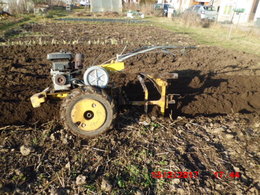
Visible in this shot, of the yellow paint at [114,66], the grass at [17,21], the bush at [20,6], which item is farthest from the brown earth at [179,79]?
the bush at [20,6]

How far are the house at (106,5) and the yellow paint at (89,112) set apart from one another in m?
33.0

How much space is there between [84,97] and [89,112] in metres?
0.29

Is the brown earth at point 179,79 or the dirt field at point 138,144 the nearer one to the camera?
the dirt field at point 138,144

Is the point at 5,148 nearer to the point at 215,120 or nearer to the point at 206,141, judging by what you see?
the point at 206,141

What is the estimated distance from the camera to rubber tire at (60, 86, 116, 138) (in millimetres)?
3691

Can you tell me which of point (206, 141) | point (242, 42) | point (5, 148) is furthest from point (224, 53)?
point (5, 148)

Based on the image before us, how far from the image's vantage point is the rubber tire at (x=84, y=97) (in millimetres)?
3691

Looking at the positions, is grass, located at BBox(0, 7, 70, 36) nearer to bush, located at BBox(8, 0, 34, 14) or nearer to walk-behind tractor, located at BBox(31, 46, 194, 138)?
bush, located at BBox(8, 0, 34, 14)

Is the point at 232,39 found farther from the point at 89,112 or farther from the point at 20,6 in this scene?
the point at 20,6

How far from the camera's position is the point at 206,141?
412 centimetres

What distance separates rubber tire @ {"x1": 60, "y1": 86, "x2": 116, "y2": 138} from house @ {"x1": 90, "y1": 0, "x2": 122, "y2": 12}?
3295 centimetres
